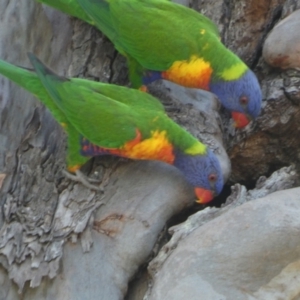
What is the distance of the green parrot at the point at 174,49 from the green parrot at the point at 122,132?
351 mm

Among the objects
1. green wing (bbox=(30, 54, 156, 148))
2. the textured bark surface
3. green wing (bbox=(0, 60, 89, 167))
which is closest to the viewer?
the textured bark surface

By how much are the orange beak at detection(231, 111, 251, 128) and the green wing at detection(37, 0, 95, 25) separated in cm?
82

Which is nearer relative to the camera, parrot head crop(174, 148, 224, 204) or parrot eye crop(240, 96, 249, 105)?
parrot head crop(174, 148, 224, 204)

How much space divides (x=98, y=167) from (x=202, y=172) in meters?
0.46

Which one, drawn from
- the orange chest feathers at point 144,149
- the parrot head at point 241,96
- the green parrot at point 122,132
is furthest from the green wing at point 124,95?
the parrot head at point 241,96

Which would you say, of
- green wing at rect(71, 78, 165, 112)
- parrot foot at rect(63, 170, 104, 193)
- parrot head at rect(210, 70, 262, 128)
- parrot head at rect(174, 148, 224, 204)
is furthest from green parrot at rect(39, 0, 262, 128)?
parrot foot at rect(63, 170, 104, 193)

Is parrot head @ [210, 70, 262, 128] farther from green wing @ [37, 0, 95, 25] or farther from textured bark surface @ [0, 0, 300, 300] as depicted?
green wing @ [37, 0, 95, 25]

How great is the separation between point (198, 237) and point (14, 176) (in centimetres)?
88

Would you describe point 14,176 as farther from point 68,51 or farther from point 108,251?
point 68,51

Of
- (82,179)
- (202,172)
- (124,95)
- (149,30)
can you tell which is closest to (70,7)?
(149,30)

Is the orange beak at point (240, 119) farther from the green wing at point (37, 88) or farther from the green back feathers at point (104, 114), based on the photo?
the green wing at point (37, 88)

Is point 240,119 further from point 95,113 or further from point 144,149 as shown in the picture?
point 95,113

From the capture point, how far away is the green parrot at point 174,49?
8.63 ft

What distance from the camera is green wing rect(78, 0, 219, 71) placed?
2.63 meters
